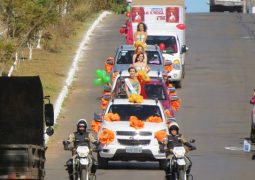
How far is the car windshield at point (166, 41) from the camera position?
42625 millimetres

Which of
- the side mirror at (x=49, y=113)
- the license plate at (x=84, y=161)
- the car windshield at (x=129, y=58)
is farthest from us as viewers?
the car windshield at (x=129, y=58)

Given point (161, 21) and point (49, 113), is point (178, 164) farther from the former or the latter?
point (161, 21)

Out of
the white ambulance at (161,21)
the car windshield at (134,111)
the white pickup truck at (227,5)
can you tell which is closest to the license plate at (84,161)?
the car windshield at (134,111)

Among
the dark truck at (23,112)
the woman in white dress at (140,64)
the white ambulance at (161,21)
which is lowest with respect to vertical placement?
the white ambulance at (161,21)

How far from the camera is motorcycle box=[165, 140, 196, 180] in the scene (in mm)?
22844

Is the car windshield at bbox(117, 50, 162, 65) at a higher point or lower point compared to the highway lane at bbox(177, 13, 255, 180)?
higher

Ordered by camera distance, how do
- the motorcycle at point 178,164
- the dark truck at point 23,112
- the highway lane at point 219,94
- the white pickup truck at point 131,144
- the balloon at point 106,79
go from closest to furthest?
1. the dark truck at point 23,112
2. the motorcycle at point 178,164
3. the white pickup truck at point 131,144
4. the highway lane at point 219,94
5. the balloon at point 106,79

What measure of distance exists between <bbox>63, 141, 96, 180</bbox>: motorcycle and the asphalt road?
2.06m

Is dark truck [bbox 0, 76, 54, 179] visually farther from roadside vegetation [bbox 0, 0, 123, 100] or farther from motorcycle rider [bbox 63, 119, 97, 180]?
roadside vegetation [bbox 0, 0, 123, 100]

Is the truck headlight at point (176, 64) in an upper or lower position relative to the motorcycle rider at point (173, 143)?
lower

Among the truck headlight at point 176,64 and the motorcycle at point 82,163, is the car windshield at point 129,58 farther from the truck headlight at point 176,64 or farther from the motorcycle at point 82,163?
the motorcycle at point 82,163

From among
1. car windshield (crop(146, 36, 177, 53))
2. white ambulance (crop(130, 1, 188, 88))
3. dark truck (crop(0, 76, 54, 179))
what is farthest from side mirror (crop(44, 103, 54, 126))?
white ambulance (crop(130, 1, 188, 88))

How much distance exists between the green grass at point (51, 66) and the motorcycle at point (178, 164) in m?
13.3

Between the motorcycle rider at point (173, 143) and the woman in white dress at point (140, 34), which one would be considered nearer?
the motorcycle rider at point (173, 143)
